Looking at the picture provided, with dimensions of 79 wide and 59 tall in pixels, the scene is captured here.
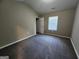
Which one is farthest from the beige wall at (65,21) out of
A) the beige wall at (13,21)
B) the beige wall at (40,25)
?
the beige wall at (13,21)

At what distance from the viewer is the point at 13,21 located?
329 centimetres

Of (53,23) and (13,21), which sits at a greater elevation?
(13,21)

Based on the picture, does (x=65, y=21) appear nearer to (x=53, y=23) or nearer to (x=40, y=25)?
(x=53, y=23)

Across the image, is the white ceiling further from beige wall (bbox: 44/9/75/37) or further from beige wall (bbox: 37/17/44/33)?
beige wall (bbox: 37/17/44/33)

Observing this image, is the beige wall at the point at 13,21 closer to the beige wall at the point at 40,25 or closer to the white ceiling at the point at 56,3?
the white ceiling at the point at 56,3

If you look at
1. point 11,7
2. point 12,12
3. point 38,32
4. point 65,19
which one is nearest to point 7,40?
point 12,12

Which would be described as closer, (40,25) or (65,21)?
(65,21)

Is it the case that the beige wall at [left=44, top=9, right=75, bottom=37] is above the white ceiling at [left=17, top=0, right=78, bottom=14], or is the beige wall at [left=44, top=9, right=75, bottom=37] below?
below

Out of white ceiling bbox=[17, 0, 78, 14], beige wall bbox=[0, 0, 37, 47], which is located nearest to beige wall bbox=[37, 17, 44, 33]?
beige wall bbox=[0, 0, 37, 47]

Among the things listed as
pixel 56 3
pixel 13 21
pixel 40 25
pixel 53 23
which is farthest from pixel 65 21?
pixel 13 21

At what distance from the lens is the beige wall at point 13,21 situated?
2.77 meters

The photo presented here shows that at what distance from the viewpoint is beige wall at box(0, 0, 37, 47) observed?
277 centimetres

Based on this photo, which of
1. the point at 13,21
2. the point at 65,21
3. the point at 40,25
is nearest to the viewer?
the point at 13,21

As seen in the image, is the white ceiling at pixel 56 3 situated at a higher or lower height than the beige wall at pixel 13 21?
higher
